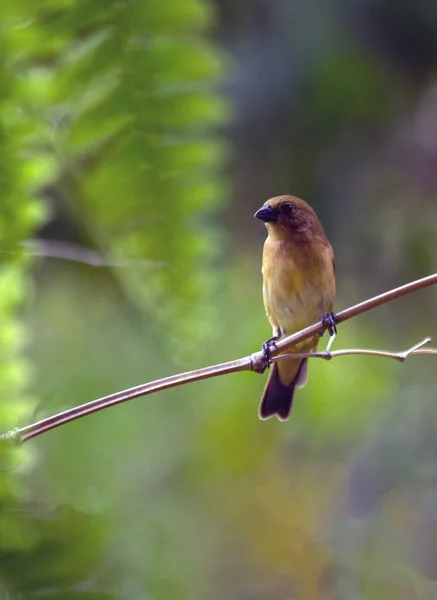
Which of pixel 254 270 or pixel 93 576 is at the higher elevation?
pixel 254 270

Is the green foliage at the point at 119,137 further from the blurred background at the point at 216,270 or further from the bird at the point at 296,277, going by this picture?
the bird at the point at 296,277

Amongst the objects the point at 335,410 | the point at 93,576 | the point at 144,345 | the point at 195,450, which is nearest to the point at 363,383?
the point at 335,410

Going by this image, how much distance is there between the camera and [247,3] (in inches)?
95.0

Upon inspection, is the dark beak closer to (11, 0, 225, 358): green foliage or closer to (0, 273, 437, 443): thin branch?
(11, 0, 225, 358): green foliage

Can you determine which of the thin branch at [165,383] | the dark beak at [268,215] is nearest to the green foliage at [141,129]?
the thin branch at [165,383]

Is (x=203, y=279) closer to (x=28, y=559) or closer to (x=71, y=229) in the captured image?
(x=28, y=559)

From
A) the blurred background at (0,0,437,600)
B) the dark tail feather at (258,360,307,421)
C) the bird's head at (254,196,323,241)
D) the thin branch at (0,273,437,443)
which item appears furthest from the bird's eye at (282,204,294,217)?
the thin branch at (0,273,437,443)

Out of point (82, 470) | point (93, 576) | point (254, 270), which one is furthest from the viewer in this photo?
point (254, 270)

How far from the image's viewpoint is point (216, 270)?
Answer: 1734 mm

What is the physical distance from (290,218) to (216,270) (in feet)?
0.65

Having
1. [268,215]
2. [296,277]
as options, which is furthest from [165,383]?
[296,277]

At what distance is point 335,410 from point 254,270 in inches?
23.6

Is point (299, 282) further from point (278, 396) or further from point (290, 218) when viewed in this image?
point (278, 396)

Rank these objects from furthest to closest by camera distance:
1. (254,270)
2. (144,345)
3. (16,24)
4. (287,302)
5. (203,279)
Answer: (144,345), (254,270), (287,302), (203,279), (16,24)
